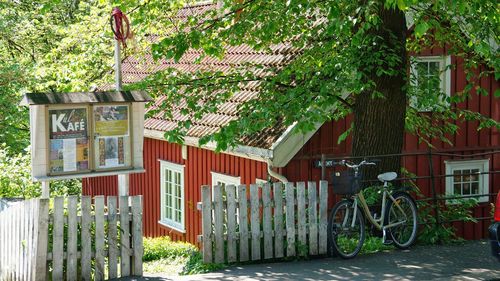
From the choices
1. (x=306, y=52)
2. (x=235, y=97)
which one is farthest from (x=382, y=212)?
(x=235, y=97)

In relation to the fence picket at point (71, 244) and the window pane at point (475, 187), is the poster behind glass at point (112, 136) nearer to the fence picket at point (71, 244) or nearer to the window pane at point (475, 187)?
the fence picket at point (71, 244)

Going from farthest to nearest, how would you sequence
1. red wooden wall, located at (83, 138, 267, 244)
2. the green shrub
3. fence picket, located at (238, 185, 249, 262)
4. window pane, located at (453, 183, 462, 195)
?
window pane, located at (453, 183, 462, 195) → red wooden wall, located at (83, 138, 267, 244) → the green shrub → fence picket, located at (238, 185, 249, 262)

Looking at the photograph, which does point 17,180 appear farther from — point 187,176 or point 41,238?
point 41,238

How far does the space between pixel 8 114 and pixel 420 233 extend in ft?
55.5

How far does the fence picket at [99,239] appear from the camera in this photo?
11.0 metres

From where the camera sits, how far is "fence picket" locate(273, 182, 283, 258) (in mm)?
12195

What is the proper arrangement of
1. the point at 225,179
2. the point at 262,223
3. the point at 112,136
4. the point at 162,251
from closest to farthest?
the point at 262,223
the point at 112,136
the point at 162,251
the point at 225,179

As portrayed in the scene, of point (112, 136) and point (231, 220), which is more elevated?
point (112, 136)

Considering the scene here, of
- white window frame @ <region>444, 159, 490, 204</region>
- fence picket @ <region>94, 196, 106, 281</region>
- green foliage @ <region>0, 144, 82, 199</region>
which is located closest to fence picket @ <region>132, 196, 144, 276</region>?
fence picket @ <region>94, 196, 106, 281</region>

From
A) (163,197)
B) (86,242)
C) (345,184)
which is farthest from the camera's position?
(163,197)

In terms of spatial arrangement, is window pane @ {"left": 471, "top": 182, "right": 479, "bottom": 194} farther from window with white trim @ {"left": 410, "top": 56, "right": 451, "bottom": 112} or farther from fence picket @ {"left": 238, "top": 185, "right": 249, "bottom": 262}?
fence picket @ {"left": 238, "top": 185, "right": 249, "bottom": 262}

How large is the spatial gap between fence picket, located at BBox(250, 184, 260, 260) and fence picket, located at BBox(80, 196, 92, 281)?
7.10 feet

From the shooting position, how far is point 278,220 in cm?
1223

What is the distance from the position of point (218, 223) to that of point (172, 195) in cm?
946
